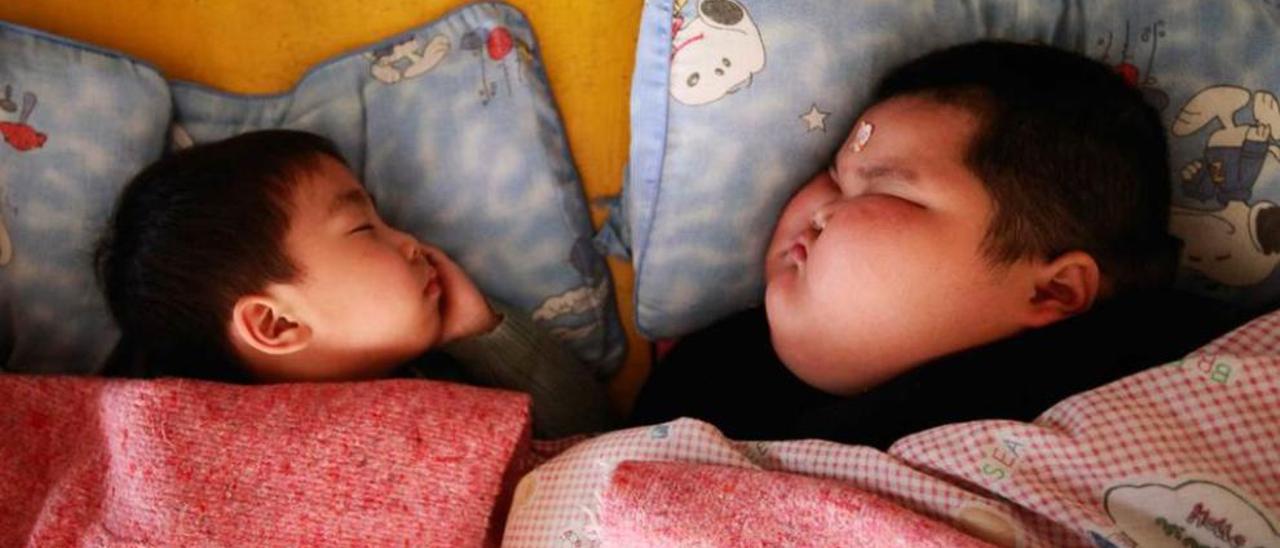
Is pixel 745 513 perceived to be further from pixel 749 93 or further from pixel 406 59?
pixel 406 59

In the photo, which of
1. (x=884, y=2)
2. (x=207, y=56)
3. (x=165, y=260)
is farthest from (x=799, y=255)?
(x=207, y=56)

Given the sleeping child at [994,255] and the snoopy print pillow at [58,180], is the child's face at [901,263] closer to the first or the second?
the sleeping child at [994,255]

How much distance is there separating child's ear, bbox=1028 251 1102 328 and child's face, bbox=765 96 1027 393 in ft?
0.06

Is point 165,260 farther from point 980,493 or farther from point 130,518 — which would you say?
point 980,493

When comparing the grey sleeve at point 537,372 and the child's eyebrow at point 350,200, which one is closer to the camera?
the child's eyebrow at point 350,200

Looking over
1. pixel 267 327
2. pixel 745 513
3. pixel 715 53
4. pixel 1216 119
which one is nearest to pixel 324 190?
pixel 267 327

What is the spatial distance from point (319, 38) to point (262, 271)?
1.10 ft

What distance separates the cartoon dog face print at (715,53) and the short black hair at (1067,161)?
0.61 feet

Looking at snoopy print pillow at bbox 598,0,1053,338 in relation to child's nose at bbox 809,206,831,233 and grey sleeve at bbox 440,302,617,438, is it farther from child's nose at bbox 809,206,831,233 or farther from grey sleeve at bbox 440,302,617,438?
grey sleeve at bbox 440,302,617,438

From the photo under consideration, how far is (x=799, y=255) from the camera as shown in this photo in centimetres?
98

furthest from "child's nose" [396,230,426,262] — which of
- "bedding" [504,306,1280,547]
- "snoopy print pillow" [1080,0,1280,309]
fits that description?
"snoopy print pillow" [1080,0,1280,309]

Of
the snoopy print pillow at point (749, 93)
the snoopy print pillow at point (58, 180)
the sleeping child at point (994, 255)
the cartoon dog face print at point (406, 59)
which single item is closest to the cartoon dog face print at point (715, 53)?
the snoopy print pillow at point (749, 93)

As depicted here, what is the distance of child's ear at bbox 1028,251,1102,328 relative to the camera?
2.91 feet

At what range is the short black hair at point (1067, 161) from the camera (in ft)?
2.89
